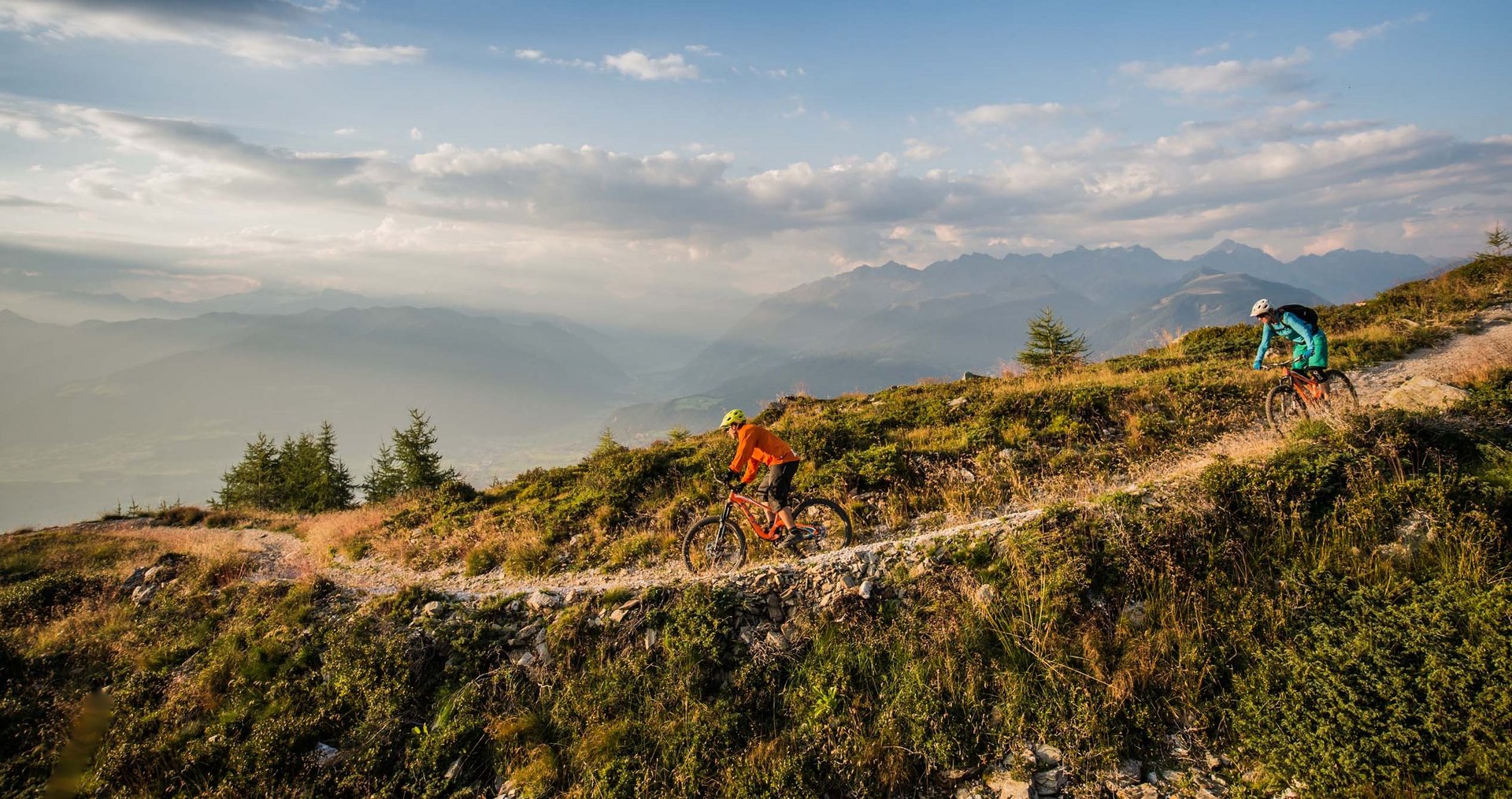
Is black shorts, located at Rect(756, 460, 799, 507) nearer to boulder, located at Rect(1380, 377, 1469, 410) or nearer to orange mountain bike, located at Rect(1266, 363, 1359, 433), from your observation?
orange mountain bike, located at Rect(1266, 363, 1359, 433)

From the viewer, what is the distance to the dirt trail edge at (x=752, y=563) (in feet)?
30.6

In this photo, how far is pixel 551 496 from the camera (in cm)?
1714

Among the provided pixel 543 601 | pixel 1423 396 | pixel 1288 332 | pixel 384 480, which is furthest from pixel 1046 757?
pixel 384 480

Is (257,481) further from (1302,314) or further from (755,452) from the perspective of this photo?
(1302,314)

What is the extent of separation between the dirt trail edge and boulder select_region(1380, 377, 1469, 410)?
541 millimetres

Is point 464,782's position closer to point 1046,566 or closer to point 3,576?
point 1046,566

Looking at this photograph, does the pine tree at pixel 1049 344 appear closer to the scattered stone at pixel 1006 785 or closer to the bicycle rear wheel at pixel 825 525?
the bicycle rear wheel at pixel 825 525

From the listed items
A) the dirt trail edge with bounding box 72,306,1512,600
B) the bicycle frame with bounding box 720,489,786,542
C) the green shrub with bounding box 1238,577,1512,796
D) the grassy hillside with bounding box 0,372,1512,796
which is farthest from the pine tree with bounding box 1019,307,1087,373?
the green shrub with bounding box 1238,577,1512,796

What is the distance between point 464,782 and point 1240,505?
1094cm

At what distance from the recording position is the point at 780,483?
402 inches

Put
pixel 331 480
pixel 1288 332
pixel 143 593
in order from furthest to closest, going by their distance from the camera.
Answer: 1. pixel 331 480
2. pixel 143 593
3. pixel 1288 332

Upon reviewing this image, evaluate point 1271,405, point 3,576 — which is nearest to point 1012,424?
point 1271,405

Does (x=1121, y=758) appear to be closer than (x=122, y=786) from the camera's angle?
Yes

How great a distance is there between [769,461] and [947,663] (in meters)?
4.25
